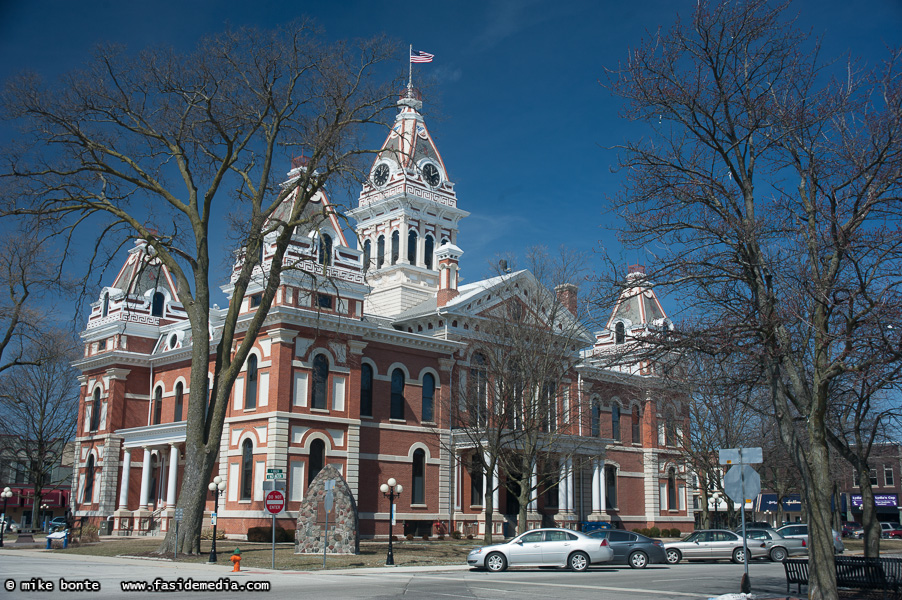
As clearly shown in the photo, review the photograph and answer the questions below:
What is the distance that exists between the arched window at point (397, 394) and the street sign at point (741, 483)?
1118 inches

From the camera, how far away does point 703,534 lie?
33500 mm

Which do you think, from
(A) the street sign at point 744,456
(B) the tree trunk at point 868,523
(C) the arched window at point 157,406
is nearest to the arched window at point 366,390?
(C) the arched window at point 157,406

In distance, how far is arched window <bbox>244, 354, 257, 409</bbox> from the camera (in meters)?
40.0

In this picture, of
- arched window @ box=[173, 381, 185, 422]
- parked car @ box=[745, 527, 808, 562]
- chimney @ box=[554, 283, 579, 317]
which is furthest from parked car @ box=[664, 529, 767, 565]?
arched window @ box=[173, 381, 185, 422]

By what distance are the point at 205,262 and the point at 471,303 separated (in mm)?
19502

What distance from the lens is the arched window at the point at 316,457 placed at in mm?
39156

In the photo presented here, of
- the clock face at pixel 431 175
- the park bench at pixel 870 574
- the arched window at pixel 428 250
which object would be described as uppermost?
the clock face at pixel 431 175

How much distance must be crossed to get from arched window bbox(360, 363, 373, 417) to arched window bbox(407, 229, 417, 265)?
47.7 ft

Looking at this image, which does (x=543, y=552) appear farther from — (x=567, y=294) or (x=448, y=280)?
(x=448, y=280)

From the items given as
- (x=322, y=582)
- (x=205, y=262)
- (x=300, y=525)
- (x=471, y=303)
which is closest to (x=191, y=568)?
(x=322, y=582)

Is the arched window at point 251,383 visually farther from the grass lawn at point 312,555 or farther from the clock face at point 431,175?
the clock face at point 431,175

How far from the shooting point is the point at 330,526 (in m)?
30.2

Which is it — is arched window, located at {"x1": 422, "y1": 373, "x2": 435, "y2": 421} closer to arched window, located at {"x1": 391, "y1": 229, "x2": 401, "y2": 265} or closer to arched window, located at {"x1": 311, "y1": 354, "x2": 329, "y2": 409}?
arched window, located at {"x1": 311, "y1": 354, "x2": 329, "y2": 409}

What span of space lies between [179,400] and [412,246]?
18.3 m
